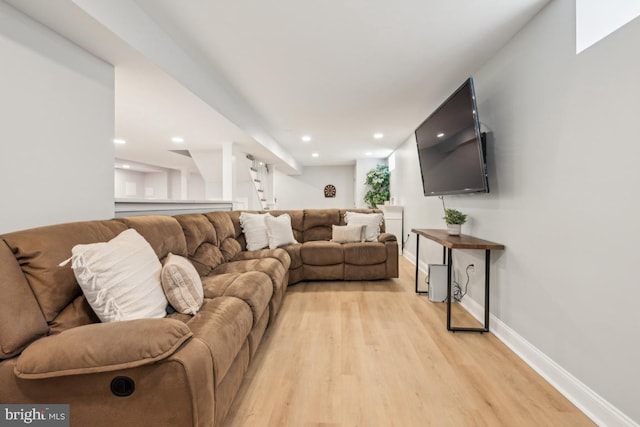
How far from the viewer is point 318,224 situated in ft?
13.7

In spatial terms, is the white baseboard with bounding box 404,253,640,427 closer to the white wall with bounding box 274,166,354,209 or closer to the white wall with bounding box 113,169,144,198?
the white wall with bounding box 274,166,354,209

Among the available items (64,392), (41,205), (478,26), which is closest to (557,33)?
(478,26)

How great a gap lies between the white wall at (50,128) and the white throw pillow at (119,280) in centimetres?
52

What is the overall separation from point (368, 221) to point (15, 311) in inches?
135

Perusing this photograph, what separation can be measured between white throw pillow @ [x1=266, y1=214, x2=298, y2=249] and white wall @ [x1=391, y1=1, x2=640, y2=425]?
2.22 meters

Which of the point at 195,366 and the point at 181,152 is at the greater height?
the point at 181,152

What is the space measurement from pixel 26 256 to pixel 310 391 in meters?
1.42

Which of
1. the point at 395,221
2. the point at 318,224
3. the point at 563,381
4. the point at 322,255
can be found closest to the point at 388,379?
the point at 563,381

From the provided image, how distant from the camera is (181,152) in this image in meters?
5.52

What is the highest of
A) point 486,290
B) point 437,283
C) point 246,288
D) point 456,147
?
point 456,147

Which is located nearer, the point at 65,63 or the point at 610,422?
the point at 610,422

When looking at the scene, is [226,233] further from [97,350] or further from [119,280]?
[97,350]

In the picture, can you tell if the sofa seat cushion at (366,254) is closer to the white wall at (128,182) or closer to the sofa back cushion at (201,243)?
the sofa back cushion at (201,243)

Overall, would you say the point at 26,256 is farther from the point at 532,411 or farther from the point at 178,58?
the point at 532,411
